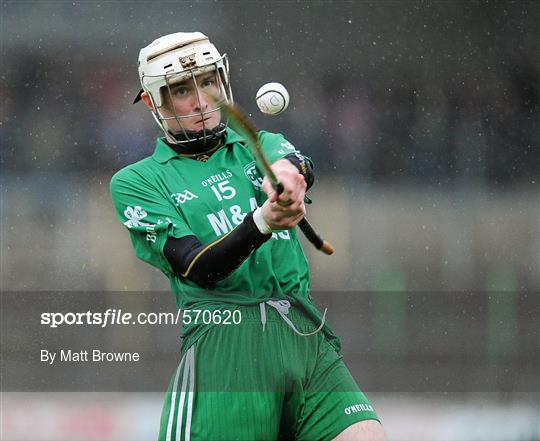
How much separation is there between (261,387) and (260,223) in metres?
0.45

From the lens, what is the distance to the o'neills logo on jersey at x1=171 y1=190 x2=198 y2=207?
2.49 metres

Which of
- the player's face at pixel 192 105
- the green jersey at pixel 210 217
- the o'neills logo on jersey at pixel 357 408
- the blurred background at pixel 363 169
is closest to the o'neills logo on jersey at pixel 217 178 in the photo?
the green jersey at pixel 210 217

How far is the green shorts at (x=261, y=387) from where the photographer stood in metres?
2.35

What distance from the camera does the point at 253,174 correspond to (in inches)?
98.8

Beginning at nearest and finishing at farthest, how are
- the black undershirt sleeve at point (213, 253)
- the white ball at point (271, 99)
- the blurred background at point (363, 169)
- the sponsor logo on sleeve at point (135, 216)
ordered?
the black undershirt sleeve at point (213, 253), the sponsor logo on sleeve at point (135, 216), the white ball at point (271, 99), the blurred background at point (363, 169)

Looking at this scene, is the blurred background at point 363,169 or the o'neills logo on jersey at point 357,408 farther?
the blurred background at point 363,169

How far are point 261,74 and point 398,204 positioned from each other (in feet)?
1.78

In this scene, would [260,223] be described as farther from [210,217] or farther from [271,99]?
[271,99]

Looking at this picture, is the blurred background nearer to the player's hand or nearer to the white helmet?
the white helmet

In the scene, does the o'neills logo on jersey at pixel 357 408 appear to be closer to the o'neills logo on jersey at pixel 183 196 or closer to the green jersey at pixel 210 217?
the green jersey at pixel 210 217

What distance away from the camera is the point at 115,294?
118 inches

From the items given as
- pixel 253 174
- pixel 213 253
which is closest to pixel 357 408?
pixel 213 253

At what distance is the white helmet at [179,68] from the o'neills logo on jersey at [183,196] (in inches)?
5.1

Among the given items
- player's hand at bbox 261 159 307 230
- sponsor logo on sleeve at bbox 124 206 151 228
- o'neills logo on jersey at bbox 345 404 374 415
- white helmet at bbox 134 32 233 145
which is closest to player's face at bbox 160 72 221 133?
white helmet at bbox 134 32 233 145
